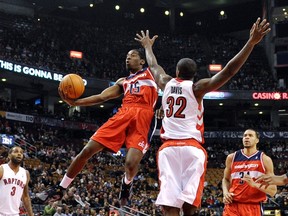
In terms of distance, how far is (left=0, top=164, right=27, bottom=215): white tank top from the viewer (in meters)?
8.40

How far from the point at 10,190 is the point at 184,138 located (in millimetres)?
4107

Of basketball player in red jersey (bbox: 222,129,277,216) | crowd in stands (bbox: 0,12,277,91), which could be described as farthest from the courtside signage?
basketball player in red jersey (bbox: 222,129,277,216)

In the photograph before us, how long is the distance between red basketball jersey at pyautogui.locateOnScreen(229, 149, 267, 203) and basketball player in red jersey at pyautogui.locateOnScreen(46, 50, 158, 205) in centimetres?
142

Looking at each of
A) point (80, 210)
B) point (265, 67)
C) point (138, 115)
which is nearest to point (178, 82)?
point (138, 115)

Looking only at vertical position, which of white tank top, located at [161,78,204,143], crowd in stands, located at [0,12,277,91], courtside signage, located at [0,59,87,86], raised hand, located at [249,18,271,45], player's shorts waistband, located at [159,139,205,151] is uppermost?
crowd in stands, located at [0,12,277,91]

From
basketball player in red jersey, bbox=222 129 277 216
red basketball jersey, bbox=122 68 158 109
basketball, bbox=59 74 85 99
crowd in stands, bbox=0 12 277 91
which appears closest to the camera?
basketball, bbox=59 74 85 99

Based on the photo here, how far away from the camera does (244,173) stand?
748cm

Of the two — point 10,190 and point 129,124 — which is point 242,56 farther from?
point 10,190

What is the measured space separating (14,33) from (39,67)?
495cm

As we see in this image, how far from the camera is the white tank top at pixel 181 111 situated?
18.4 ft

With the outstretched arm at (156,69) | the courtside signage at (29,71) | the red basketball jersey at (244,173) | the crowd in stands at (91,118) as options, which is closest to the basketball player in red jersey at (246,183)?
the red basketball jersey at (244,173)

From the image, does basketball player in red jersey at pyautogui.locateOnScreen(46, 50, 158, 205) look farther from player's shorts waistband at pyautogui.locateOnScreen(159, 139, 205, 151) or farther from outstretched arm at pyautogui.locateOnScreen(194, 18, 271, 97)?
outstretched arm at pyautogui.locateOnScreen(194, 18, 271, 97)

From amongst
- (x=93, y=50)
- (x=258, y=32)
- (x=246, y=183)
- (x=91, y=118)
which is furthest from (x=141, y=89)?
(x=93, y=50)

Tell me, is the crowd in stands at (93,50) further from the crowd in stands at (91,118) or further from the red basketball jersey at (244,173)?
the red basketball jersey at (244,173)
